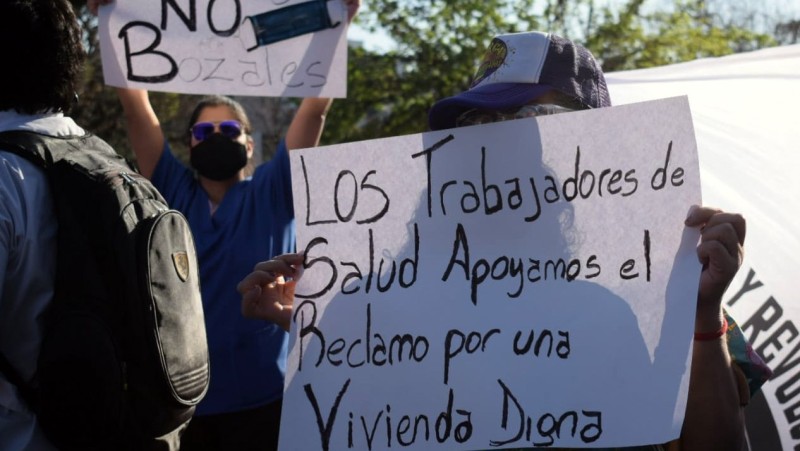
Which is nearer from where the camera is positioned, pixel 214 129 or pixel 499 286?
pixel 499 286

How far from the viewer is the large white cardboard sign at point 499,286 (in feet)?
5.62

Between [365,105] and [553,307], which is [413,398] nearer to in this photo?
[553,307]

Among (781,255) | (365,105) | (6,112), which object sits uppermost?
(6,112)

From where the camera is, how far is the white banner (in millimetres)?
2781

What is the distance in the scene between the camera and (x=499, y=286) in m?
1.83

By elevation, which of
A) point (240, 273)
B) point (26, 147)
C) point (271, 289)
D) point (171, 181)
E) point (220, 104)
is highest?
point (26, 147)

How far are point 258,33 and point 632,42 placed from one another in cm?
1334

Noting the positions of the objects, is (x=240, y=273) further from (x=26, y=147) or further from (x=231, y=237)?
(x=26, y=147)

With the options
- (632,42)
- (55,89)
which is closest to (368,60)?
(632,42)

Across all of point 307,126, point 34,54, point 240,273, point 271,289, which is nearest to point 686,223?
point 271,289

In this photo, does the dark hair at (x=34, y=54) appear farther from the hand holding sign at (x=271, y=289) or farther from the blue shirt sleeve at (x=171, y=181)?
the blue shirt sleeve at (x=171, y=181)

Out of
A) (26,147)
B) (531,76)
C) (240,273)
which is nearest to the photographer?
(531,76)

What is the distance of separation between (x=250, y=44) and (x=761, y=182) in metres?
1.78

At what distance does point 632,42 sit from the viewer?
15.8 meters
